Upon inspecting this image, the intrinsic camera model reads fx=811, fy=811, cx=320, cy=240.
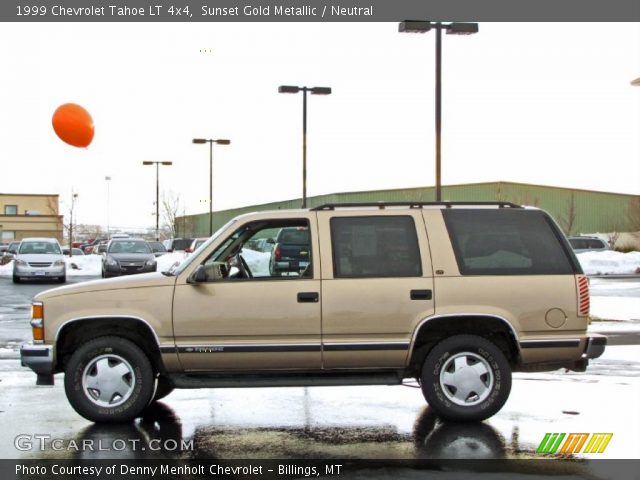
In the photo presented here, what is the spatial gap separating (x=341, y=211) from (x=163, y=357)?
2.14m

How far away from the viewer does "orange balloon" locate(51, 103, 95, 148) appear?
11.9m

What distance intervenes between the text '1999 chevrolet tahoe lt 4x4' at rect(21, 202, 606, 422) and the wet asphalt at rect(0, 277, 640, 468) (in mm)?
363

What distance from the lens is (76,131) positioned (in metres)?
12.0

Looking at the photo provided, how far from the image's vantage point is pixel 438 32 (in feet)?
63.5

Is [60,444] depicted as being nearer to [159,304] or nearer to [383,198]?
[159,304]

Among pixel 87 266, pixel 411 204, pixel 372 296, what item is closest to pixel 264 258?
pixel 372 296

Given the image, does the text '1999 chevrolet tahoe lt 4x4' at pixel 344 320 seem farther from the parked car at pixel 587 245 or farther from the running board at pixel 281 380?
the parked car at pixel 587 245

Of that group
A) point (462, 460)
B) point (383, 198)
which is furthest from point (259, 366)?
point (383, 198)

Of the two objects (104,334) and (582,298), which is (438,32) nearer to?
(582,298)

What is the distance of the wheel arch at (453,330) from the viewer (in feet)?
24.2

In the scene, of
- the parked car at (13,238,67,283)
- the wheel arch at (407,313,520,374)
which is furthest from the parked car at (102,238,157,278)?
the wheel arch at (407,313,520,374)

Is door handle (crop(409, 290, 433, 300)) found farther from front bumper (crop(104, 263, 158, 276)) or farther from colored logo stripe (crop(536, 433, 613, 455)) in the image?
front bumper (crop(104, 263, 158, 276))

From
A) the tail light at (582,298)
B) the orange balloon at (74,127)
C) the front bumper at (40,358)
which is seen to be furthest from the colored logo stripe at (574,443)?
the orange balloon at (74,127)

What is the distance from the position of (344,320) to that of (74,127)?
6.47m
